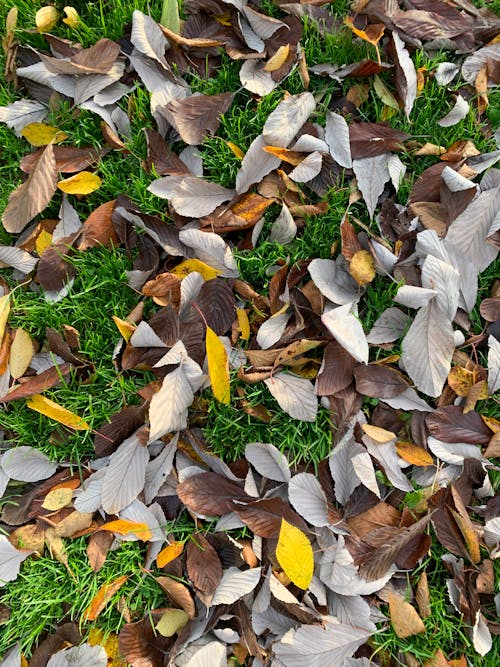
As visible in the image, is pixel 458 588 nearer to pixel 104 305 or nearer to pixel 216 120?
pixel 104 305

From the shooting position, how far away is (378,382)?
1.62 meters

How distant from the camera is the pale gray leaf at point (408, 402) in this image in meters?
1.62

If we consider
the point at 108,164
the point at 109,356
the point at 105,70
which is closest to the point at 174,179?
the point at 108,164

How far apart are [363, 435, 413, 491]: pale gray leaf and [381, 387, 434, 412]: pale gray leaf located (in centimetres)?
10

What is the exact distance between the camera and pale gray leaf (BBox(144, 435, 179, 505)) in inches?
63.5

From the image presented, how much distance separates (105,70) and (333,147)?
0.72 metres

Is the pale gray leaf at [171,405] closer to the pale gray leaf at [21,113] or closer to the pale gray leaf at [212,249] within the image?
the pale gray leaf at [212,249]

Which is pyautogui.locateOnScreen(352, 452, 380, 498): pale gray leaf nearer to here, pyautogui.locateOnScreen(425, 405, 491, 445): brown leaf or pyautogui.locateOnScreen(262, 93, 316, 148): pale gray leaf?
pyautogui.locateOnScreen(425, 405, 491, 445): brown leaf

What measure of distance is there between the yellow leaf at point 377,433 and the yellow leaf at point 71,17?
148 cm

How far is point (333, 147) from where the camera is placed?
5.82 feet

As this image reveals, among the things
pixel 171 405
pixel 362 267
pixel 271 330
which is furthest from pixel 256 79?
pixel 171 405

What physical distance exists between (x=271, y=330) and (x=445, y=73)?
950 millimetres

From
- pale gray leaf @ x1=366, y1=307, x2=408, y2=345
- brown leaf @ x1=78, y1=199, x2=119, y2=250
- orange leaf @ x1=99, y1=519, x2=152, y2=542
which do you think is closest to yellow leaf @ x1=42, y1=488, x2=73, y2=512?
orange leaf @ x1=99, y1=519, x2=152, y2=542

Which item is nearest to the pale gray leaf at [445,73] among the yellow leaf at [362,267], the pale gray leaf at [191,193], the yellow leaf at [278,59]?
the yellow leaf at [278,59]
